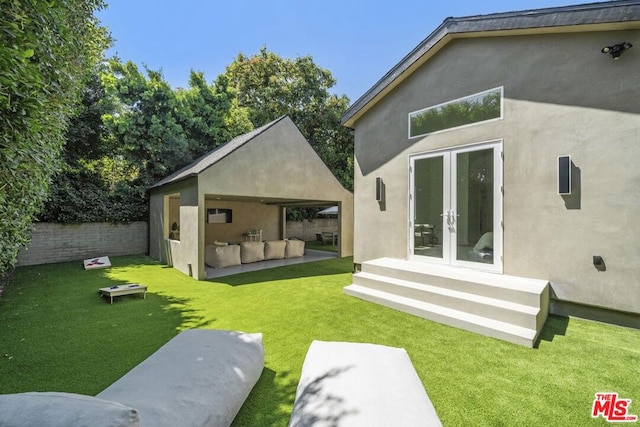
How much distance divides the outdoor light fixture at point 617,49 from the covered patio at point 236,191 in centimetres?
937

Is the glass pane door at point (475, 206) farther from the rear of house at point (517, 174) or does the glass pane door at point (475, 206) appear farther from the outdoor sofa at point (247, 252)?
the outdoor sofa at point (247, 252)

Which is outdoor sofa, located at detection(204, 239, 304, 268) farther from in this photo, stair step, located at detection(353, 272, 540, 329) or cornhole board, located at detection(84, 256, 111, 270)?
stair step, located at detection(353, 272, 540, 329)

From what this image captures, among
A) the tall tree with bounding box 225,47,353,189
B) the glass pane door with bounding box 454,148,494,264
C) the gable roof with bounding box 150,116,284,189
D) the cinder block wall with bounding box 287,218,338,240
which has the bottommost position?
the cinder block wall with bounding box 287,218,338,240

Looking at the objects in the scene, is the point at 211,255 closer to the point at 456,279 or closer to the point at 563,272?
the point at 456,279

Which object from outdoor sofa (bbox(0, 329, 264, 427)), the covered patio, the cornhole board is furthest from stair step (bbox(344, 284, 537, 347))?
the cornhole board

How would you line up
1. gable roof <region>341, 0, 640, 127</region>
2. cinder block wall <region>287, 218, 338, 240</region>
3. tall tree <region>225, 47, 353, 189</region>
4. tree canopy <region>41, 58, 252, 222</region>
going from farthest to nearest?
tall tree <region>225, 47, 353, 189</region> → cinder block wall <region>287, 218, 338, 240</region> → tree canopy <region>41, 58, 252, 222</region> → gable roof <region>341, 0, 640, 127</region>

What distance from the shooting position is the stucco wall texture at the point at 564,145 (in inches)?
192

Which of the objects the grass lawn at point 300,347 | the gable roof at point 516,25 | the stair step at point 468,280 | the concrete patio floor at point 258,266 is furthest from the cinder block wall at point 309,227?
the stair step at point 468,280

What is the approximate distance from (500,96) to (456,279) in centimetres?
422

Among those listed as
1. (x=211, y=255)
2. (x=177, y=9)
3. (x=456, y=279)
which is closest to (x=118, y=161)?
(x=177, y=9)

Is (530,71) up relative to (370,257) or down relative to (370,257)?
up

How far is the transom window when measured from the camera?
6363mm

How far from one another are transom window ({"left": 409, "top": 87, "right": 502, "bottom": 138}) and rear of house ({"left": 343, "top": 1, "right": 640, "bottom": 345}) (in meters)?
0.03

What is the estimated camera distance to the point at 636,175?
478 centimetres
